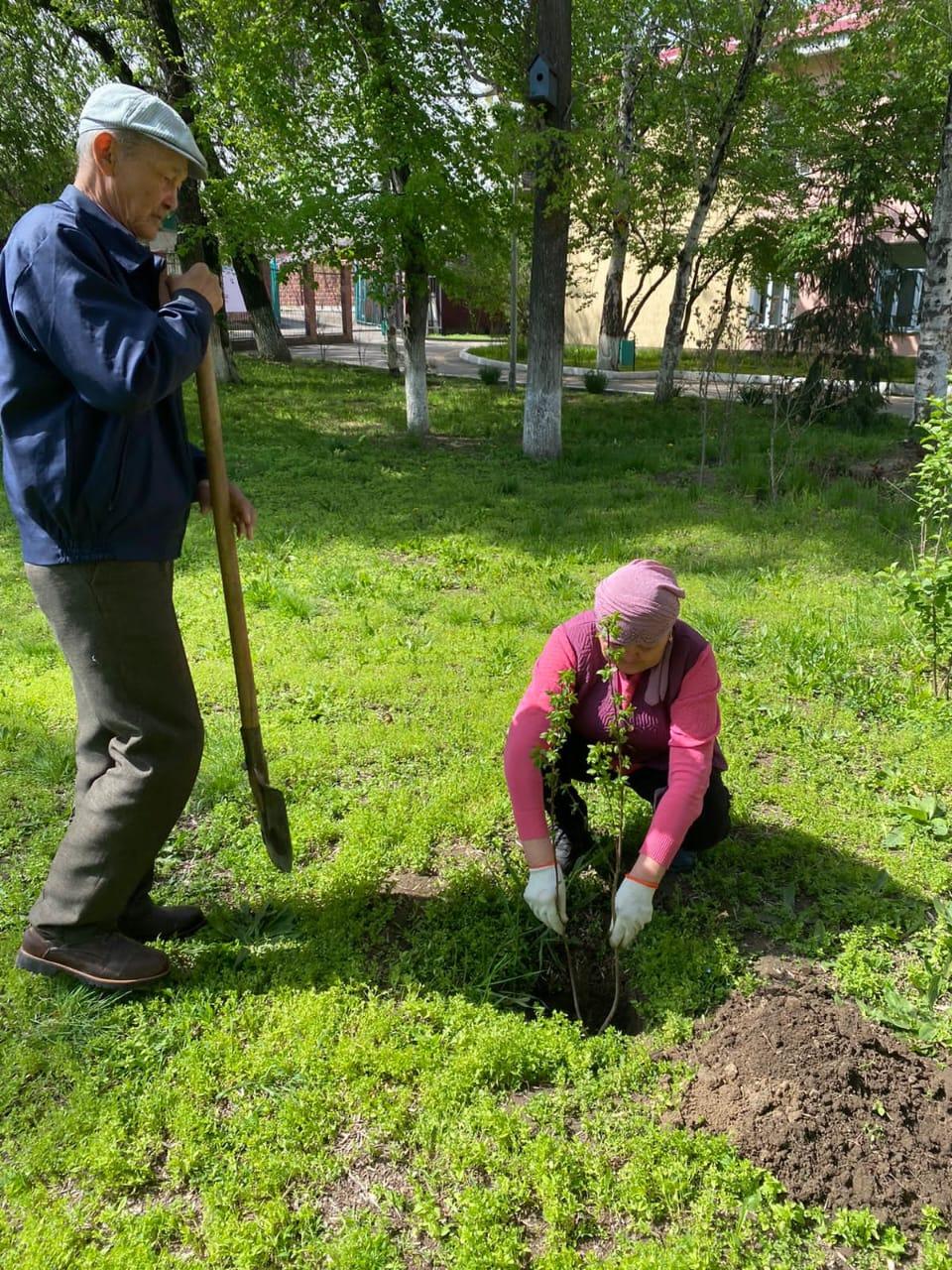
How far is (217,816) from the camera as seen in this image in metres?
3.38

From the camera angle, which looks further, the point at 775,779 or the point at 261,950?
the point at 775,779

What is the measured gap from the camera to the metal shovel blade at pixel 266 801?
8.87ft

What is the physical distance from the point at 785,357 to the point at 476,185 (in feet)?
17.3

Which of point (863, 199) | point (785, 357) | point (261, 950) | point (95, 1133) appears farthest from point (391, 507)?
point (863, 199)

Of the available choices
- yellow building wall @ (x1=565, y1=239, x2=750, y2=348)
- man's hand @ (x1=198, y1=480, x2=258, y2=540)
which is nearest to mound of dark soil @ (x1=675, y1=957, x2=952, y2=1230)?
man's hand @ (x1=198, y1=480, x2=258, y2=540)

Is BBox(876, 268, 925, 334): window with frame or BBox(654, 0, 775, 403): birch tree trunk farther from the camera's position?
BBox(876, 268, 925, 334): window with frame

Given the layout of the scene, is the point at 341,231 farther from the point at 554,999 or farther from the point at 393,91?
the point at 554,999

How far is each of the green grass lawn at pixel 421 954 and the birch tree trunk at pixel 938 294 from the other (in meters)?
4.73

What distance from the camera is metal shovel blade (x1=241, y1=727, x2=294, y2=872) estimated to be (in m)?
2.70

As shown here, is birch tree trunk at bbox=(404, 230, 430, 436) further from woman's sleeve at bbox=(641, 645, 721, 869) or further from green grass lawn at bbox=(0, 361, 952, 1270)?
woman's sleeve at bbox=(641, 645, 721, 869)

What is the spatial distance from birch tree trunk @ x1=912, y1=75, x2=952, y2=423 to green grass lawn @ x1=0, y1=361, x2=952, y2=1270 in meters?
4.73

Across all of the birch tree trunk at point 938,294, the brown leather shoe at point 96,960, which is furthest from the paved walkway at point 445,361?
the brown leather shoe at point 96,960

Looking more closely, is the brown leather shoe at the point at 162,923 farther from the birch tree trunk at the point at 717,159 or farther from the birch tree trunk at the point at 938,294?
the birch tree trunk at the point at 717,159

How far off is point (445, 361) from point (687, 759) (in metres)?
22.3
